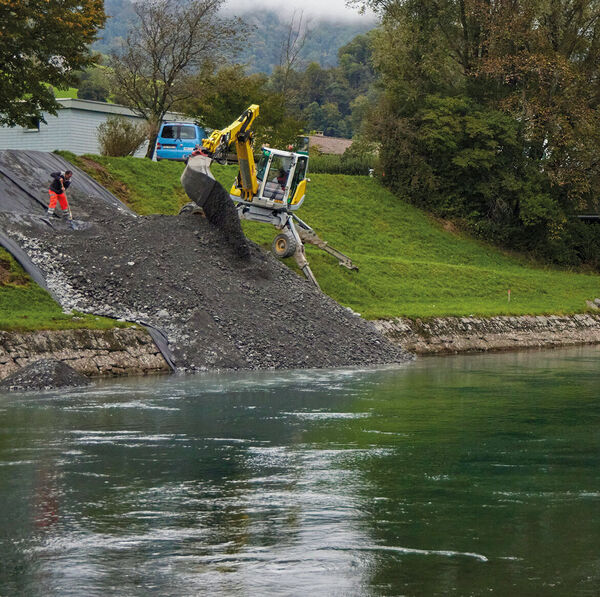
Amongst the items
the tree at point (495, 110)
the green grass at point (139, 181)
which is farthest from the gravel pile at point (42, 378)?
the tree at point (495, 110)

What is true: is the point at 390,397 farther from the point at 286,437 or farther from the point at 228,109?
the point at 228,109

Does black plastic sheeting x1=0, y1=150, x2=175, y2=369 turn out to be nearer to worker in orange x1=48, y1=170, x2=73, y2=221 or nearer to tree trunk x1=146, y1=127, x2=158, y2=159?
worker in orange x1=48, y1=170, x2=73, y2=221

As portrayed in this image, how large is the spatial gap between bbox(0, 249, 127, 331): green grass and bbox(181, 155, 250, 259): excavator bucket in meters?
6.53

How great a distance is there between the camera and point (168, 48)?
56.8 metres

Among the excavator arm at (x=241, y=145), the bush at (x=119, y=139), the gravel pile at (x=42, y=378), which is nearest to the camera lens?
the gravel pile at (x=42, y=378)

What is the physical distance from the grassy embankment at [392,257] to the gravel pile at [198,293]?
447 centimetres

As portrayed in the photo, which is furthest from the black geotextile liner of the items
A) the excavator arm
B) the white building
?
the white building

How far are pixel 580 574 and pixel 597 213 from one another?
54240 mm

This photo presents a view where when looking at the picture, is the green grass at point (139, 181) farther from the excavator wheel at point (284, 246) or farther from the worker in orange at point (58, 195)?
the worker in orange at point (58, 195)

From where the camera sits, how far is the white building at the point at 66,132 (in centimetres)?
5628

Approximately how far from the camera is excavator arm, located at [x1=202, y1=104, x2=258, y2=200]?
3400 centimetres

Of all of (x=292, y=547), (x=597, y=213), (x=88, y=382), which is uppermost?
(x=597, y=213)

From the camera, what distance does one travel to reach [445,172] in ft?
195

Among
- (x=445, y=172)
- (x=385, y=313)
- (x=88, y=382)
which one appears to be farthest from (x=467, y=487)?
(x=445, y=172)
